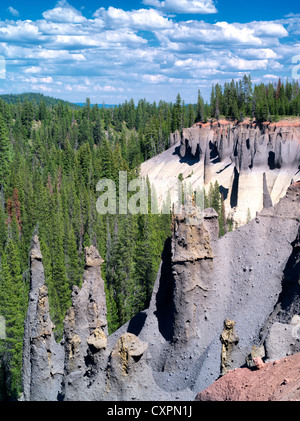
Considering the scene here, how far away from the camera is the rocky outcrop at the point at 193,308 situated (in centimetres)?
1477

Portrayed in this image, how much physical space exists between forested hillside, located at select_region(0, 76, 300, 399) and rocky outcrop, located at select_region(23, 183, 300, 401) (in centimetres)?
890

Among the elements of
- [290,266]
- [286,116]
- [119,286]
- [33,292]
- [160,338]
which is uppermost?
[286,116]

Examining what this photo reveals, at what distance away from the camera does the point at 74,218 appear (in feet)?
174

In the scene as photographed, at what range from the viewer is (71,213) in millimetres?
56500

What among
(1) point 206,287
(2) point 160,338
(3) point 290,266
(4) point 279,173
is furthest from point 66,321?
(4) point 279,173

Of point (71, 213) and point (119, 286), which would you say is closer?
point (119, 286)

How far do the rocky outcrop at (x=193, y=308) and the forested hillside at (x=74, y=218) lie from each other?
8.90 metres

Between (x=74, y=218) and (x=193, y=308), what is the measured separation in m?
37.0

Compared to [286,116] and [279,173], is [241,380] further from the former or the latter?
Answer: [286,116]

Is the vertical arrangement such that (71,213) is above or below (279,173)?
below

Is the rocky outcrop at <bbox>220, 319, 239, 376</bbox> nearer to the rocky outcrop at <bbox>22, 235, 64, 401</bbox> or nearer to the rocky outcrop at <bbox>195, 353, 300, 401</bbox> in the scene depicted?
the rocky outcrop at <bbox>195, 353, 300, 401</bbox>

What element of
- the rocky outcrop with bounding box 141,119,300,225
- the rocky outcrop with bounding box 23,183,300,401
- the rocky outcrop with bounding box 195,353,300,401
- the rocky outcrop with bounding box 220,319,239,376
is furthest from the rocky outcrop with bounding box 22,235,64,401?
the rocky outcrop with bounding box 141,119,300,225

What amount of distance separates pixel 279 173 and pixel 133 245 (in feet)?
100

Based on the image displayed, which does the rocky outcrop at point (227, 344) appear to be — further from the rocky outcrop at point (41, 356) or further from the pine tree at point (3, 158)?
the pine tree at point (3, 158)
